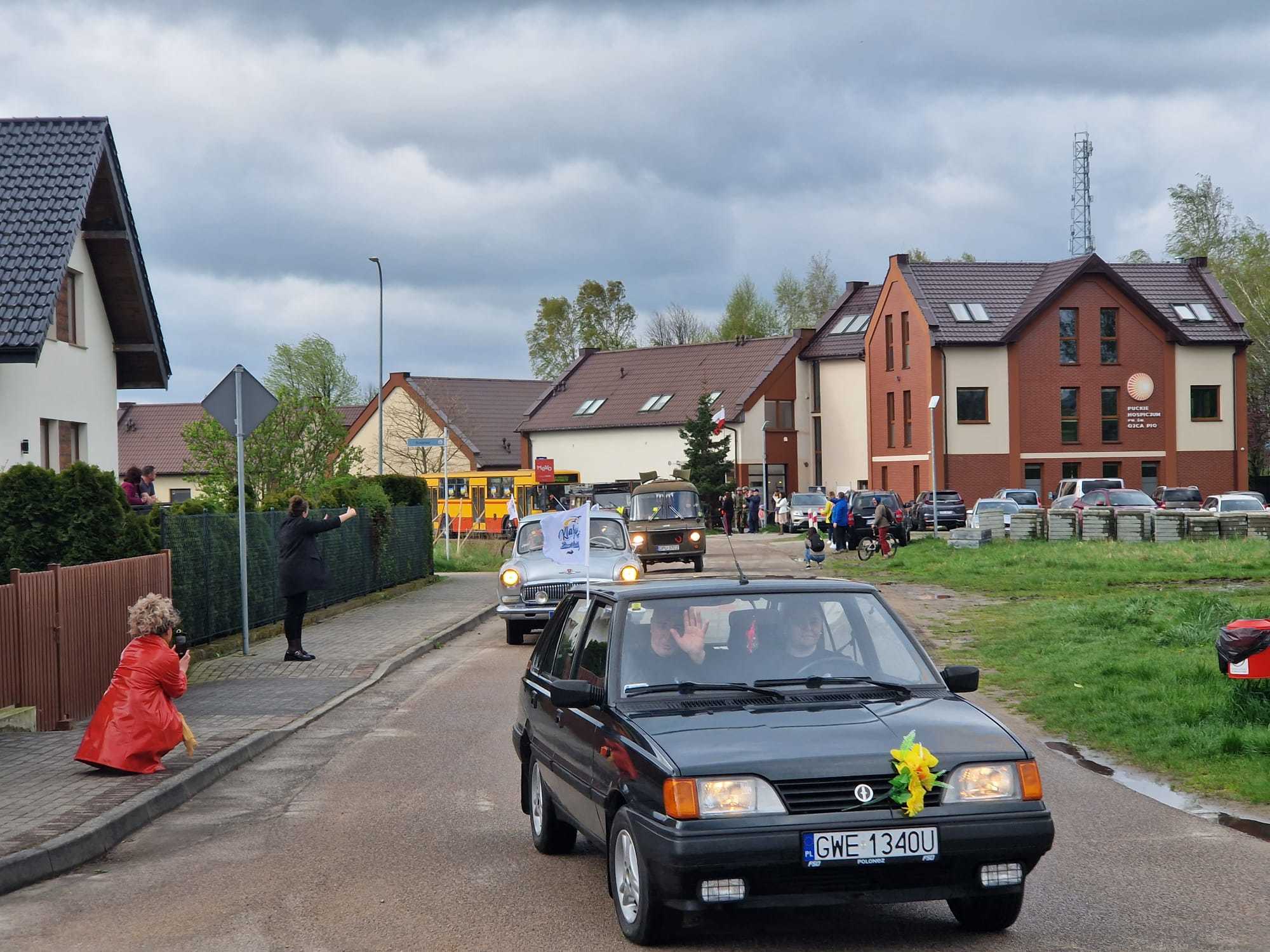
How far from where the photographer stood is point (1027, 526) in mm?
40969

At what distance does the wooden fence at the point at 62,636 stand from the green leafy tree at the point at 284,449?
30.4 meters

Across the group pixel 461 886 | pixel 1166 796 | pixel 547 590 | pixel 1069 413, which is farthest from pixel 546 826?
pixel 1069 413

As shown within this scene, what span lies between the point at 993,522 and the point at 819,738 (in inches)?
1467

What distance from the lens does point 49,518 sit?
13.6 meters

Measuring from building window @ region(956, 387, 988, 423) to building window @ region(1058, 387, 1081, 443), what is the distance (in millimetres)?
3373

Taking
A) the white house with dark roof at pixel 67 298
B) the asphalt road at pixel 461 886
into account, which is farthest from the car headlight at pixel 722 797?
the white house with dark roof at pixel 67 298

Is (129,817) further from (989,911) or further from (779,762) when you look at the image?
(989,911)

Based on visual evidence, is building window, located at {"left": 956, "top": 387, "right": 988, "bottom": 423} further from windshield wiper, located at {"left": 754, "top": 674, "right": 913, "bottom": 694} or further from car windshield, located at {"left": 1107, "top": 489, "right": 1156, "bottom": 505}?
windshield wiper, located at {"left": 754, "top": 674, "right": 913, "bottom": 694}

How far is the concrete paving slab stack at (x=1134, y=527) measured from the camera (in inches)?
1499

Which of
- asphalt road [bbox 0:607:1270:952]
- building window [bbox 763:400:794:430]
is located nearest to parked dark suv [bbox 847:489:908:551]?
building window [bbox 763:400:794:430]

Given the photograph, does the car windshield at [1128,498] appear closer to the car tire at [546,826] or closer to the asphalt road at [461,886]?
the asphalt road at [461,886]

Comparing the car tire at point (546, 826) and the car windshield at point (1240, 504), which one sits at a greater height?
the car windshield at point (1240, 504)

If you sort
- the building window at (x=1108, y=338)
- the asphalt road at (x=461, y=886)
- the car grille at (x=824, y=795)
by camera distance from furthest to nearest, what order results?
the building window at (x=1108, y=338) < the asphalt road at (x=461, y=886) < the car grille at (x=824, y=795)

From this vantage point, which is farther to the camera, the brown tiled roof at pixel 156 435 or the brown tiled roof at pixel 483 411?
the brown tiled roof at pixel 156 435
